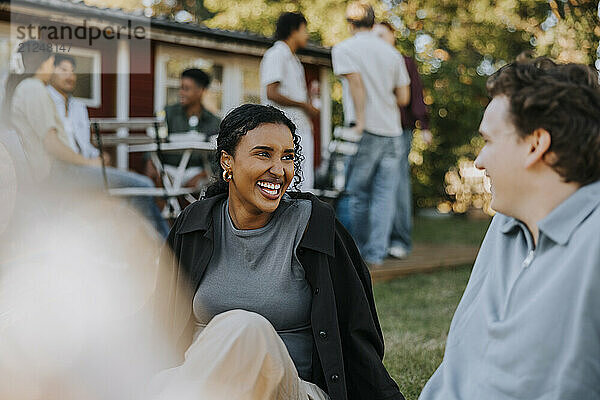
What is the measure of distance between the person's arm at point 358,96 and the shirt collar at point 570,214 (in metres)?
4.73

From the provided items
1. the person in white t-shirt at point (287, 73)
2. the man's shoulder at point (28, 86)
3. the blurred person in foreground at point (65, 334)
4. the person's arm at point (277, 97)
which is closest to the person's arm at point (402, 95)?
the person in white t-shirt at point (287, 73)

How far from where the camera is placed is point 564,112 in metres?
1.44

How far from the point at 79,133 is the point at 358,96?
2.48 meters

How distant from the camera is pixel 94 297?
124 inches

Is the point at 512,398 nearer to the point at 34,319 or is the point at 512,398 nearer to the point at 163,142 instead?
the point at 34,319

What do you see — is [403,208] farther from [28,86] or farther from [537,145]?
[537,145]

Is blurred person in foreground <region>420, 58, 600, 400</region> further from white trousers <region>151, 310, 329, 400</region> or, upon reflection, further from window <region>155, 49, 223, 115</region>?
window <region>155, 49, 223, 115</region>

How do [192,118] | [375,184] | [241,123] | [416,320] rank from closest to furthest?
[241,123], [416,320], [375,184], [192,118]

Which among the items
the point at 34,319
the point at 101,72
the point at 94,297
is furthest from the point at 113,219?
the point at 101,72

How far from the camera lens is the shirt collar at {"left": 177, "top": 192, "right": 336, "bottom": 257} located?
2.38 meters

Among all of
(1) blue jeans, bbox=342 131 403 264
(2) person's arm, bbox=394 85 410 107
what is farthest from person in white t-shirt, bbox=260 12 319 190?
(2) person's arm, bbox=394 85 410 107

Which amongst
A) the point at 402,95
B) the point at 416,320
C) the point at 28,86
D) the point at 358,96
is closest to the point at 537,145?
the point at 416,320

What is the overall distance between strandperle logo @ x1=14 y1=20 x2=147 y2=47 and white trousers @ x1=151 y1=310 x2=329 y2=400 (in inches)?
311

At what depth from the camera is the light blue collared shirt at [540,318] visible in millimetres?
1368
